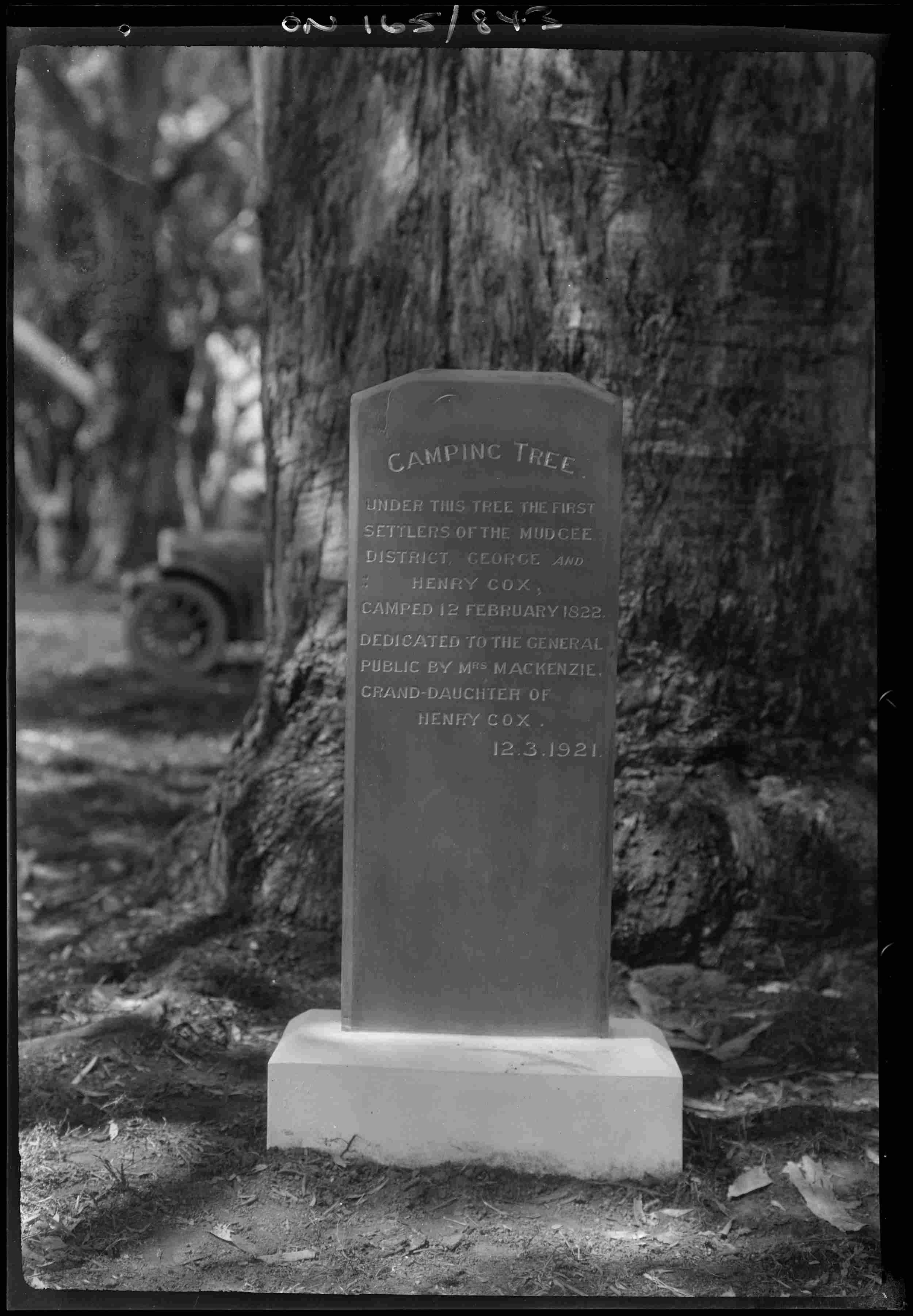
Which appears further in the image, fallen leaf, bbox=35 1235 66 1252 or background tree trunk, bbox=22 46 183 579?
background tree trunk, bbox=22 46 183 579

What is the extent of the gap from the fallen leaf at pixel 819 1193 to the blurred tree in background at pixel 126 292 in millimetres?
4970

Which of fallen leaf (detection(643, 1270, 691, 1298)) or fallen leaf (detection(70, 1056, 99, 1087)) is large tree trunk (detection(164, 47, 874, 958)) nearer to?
fallen leaf (detection(70, 1056, 99, 1087))

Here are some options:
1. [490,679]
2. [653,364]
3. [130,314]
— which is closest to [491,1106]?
[490,679]

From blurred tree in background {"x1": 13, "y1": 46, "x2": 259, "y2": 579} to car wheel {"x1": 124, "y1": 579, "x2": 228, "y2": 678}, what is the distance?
5.99 ft

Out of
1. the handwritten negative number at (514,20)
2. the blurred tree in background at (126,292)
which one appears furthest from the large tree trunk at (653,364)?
the blurred tree in background at (126,292)

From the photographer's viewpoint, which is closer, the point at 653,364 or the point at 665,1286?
the point at 665,1286

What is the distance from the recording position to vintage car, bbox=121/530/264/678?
36.5ft

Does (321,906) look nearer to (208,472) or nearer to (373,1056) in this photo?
(373,1056)

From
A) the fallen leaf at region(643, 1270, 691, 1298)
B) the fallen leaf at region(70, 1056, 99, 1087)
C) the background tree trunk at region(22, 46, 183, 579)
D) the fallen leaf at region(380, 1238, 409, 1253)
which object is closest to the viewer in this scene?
the fallen leaf at region(643, 1270, 691, 1298)

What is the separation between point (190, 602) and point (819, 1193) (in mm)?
8482

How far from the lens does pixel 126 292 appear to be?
50.0 feet

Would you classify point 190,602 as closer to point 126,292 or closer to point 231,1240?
point 126,292

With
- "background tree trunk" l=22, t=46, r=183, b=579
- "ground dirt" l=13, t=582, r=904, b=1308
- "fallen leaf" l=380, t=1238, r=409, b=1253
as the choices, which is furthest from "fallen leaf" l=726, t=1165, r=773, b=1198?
"background tree trunk" l=22, t=46, r=183, b=579

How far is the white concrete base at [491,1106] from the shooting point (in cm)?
347
